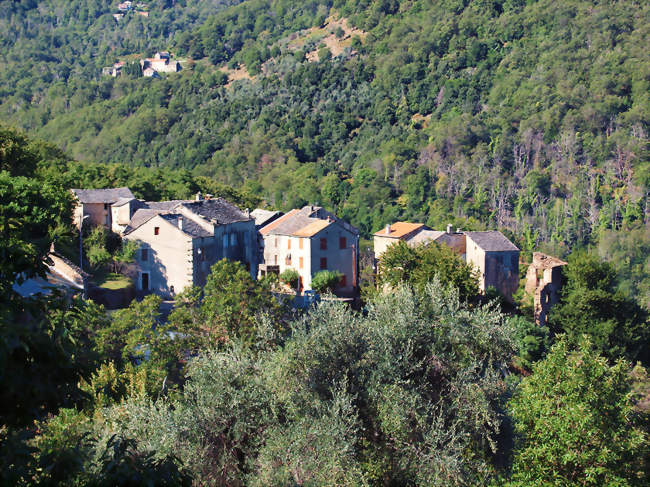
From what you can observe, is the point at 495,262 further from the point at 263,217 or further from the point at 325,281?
the point at 263,217

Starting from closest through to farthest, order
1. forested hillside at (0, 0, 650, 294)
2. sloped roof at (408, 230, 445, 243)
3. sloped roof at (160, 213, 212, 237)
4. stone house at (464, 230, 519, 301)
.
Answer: sloped roof at (160, 213, 212, 237), stone house at (464, 230, 519, 301), sloped roof at (408, 230, 445, 243), forested hillside at (0, 0, 650, 294)

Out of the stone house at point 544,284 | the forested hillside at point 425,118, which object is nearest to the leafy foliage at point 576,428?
the stone house at point 544,284

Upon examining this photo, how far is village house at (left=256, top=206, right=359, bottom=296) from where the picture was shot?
48.6 metres

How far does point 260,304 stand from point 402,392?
13.0m

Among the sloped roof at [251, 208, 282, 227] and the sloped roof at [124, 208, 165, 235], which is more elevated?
the sloped roof at [124, 208, 165, 235]

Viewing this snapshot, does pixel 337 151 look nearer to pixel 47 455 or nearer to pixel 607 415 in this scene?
pixel 607 415

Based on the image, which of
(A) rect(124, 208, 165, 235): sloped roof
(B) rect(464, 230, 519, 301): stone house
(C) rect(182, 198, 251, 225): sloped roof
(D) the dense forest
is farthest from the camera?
(B) rect(464, 230, 519, 301): stone house

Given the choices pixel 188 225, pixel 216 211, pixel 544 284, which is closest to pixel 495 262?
pixel 544 284

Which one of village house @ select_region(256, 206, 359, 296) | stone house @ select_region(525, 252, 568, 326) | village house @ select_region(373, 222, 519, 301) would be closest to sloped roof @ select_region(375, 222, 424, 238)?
village house @ select_region(373, 222, 519, 301)

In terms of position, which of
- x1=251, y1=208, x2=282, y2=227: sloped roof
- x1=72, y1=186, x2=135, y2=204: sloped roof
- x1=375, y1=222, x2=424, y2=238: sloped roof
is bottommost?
x1=375, y1=222, x2=424, y2=238: sloped roof

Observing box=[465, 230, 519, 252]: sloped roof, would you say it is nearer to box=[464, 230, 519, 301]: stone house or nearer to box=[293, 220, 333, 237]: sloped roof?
box=[464, 230, 519, 301]: stone house

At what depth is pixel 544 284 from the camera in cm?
4825

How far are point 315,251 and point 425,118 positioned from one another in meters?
99.9

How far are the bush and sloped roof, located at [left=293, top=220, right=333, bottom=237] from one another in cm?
300
